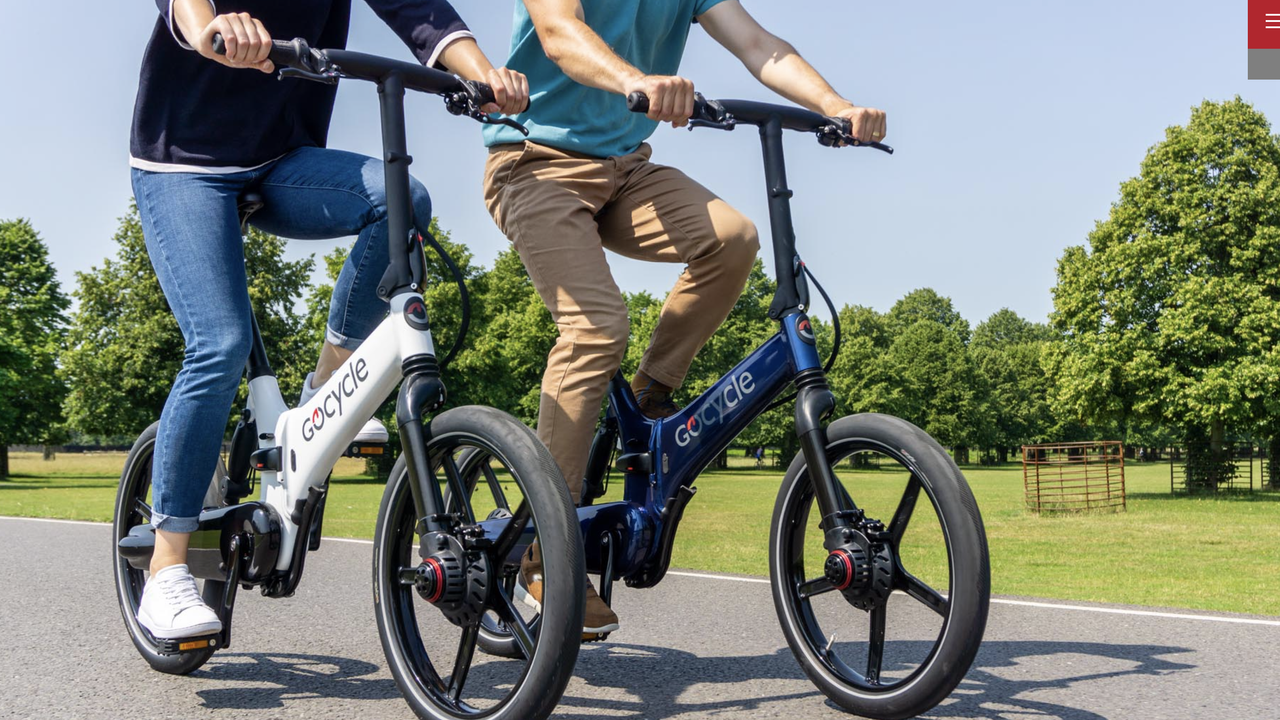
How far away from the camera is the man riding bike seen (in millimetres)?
3369

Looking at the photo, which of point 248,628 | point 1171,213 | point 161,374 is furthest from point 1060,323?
point 248,628

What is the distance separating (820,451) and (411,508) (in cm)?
112

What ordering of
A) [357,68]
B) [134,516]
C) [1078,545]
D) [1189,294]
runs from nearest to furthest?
[357,68] → [134,516] → [1078,545] → [1189,294]

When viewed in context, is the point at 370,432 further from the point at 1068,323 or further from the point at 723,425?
the point at 1068,323

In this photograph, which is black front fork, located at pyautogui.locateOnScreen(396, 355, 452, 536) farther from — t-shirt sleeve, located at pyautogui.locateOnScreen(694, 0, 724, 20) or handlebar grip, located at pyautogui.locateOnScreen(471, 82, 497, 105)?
t-shirt sleeve, located at pyautogui.locateOnScreen(694, 0, 724, 20)

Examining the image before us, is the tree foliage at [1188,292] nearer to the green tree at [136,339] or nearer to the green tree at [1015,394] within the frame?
the green tree at [136,339]

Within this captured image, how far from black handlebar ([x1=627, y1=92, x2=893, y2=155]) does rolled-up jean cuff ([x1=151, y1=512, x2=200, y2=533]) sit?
6.10ft

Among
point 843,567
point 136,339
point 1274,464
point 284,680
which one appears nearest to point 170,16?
point 284,680

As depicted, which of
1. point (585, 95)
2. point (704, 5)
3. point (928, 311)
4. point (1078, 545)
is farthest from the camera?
point (928, 311)

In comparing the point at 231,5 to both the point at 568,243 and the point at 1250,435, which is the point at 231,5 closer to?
the point at 568,243

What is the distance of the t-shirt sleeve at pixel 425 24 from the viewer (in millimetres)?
3537

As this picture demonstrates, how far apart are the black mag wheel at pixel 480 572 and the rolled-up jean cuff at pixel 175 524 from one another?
2.52ft

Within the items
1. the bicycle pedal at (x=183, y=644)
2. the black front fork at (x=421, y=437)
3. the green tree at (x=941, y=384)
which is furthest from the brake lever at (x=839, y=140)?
the green tree at (x=941, y=384)

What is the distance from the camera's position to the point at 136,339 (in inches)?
1927
